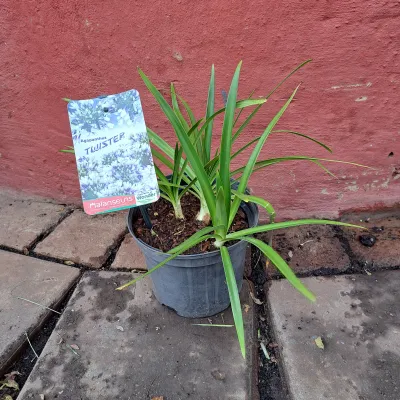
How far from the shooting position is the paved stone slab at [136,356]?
3.63ft

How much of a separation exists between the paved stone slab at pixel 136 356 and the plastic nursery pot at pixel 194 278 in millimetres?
61

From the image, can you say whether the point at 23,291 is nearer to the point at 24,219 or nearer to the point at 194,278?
the point at 24,219

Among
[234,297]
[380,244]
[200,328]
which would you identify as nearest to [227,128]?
[234,297]

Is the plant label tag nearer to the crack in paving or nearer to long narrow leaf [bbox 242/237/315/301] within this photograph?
long narrow leaf [bbox 242/237/315/301]

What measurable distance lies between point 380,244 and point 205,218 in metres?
0.82

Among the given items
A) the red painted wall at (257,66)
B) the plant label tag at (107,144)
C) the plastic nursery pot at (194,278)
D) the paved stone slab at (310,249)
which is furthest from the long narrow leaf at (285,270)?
the red painted wall at (257,66)

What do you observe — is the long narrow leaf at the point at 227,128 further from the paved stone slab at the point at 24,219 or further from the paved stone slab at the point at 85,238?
the paved stone slab at the point at 24,219

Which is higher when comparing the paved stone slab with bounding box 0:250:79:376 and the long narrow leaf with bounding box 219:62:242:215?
the long narrow leaf with bounding box 219:62:242:215

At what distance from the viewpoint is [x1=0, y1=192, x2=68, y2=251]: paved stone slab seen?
1700 mm

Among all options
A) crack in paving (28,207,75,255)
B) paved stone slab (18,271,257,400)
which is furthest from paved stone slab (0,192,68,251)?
paved stone slab (18,271,257,400)

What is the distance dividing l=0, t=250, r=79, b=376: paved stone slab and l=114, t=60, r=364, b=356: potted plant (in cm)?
43

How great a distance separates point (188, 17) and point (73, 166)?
0.87m

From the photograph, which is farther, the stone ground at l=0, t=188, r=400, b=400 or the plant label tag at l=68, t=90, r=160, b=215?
the stone ground at l=0, t=188, r=400, b=400

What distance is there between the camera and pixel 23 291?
1.44 m
